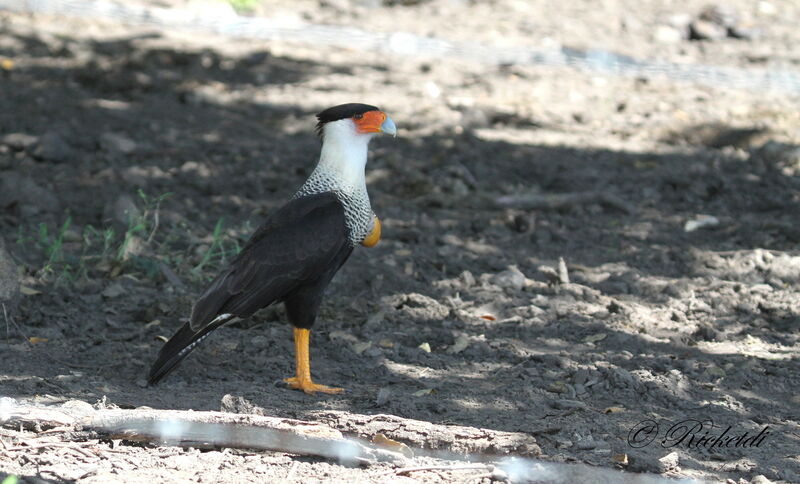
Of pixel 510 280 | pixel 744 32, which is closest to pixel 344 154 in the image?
pixel 510 280

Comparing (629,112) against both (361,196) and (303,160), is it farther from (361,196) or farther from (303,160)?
(361,196)

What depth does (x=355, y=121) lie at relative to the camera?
15.6 ft

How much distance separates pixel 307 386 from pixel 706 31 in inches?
307

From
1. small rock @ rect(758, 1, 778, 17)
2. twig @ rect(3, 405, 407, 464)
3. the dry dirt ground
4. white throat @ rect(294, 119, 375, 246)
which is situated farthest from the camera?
small rock @ rect(758, 1, 778, 17)

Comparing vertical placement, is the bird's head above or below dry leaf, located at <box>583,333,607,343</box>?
above

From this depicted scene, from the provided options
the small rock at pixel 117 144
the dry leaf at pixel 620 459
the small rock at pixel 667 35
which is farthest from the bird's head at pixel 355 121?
the small rock at pixel 667 35

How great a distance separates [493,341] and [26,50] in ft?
19.3

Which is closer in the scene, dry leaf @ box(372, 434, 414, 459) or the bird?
dry leaf @ box(372, 434, 414, 459)

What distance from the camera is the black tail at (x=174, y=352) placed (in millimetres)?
4254

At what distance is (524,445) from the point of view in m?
3.54

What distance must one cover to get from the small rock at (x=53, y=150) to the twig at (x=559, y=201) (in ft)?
9.64
